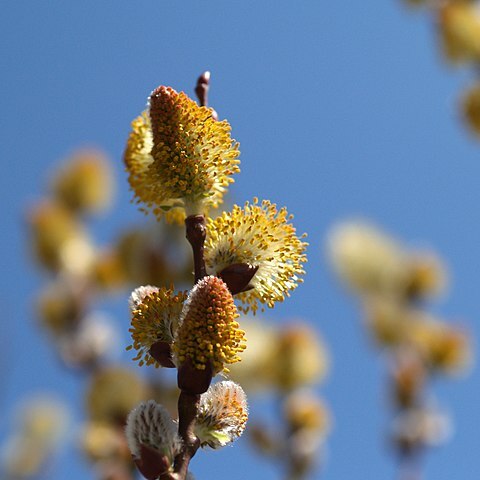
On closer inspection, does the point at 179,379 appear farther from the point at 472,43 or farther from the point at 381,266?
the point at 381,266

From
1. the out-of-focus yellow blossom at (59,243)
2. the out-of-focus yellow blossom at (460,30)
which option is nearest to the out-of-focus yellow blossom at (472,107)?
the out-of-focus yellow blossom at (460,30)

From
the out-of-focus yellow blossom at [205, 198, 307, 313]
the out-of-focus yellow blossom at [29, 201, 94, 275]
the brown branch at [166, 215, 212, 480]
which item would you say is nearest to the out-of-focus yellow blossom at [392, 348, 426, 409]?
the out-of-focus yellow blossom at [29, 201, 94, 275]

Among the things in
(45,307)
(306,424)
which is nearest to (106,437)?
(306,424)

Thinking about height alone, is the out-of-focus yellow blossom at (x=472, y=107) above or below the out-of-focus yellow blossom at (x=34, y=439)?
above

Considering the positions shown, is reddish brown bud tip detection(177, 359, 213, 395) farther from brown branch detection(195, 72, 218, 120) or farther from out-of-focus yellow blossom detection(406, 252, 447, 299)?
out-of-focus yellow blossom detection(406, 252, 447, 299)

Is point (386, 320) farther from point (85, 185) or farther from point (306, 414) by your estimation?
point (85, 185)

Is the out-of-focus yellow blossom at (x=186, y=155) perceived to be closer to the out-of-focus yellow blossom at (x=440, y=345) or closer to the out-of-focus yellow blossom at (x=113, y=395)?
the out-of-focus yellow blossom at (x=113, y=395)

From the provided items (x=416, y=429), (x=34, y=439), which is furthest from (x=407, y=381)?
(x=34, y=439)
